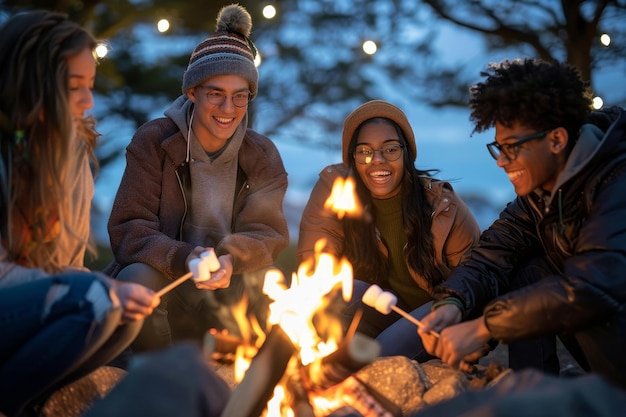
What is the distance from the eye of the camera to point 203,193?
4.64 m

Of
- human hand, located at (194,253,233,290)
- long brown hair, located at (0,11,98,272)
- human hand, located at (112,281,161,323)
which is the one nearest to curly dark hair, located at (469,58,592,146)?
human hand, located at (194,253,233,290)

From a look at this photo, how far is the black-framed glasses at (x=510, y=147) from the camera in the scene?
337 cm

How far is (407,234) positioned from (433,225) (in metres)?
0.17

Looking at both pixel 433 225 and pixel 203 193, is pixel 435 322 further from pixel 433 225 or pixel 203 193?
pixel 203 193

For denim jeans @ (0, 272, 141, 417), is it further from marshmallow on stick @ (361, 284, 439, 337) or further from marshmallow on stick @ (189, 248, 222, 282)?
marshmallow on stick @ (361, 284, 439, 337)

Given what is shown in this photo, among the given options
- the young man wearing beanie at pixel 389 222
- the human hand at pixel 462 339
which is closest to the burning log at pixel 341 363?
the human hand at pixel 462 339

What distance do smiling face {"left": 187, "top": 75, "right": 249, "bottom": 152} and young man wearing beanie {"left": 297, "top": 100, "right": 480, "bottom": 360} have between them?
72 centimetres

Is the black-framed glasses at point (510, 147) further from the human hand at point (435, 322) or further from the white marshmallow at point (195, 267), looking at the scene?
the white marshmallow at point (195, 267)

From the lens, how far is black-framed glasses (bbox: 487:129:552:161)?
3.37 metres

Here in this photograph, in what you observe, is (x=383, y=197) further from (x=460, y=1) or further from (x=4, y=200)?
(x=460, y=1)

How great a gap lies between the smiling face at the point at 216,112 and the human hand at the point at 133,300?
175 centimetres

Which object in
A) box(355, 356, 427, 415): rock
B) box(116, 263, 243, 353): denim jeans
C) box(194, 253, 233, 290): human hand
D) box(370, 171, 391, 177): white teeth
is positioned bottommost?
box(116, 263, 243, 353): denim jeans

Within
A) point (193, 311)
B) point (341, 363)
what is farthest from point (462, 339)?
point (193, 311)

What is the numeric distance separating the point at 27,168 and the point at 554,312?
2290 mm
